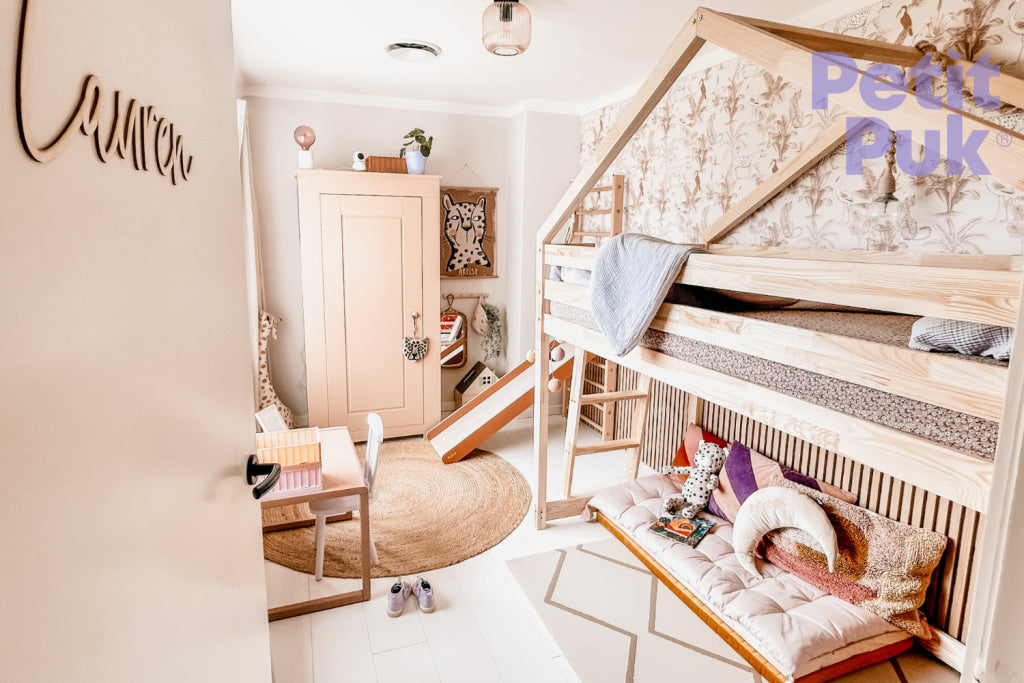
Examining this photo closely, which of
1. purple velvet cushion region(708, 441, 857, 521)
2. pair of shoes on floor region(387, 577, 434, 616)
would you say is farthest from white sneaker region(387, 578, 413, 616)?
purple velvet cushion region(708, 441, 857, 521)

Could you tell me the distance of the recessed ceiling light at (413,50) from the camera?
3077mm

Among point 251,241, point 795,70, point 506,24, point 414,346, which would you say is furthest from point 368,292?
point 795,70

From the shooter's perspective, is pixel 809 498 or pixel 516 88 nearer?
pixel 809 498

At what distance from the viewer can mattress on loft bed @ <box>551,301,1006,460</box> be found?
1031mm

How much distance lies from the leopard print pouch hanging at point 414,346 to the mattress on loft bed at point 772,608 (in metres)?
2.02

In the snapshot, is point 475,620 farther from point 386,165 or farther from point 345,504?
point 386,165

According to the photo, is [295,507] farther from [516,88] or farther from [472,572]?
[516,88]

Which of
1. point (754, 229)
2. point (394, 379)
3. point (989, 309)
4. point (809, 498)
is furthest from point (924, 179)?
point (394, 379)

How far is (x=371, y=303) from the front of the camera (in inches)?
159

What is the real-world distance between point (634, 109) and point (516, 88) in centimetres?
230

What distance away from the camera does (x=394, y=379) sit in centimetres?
418

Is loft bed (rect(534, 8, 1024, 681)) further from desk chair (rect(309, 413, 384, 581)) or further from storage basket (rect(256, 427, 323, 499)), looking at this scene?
storage basket (rect(256, 427, 323, 499))

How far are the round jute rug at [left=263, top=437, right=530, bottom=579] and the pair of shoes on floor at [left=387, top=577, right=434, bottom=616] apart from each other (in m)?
0.21


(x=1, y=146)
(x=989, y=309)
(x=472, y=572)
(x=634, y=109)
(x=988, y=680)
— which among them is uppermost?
(x=634, y=109)
